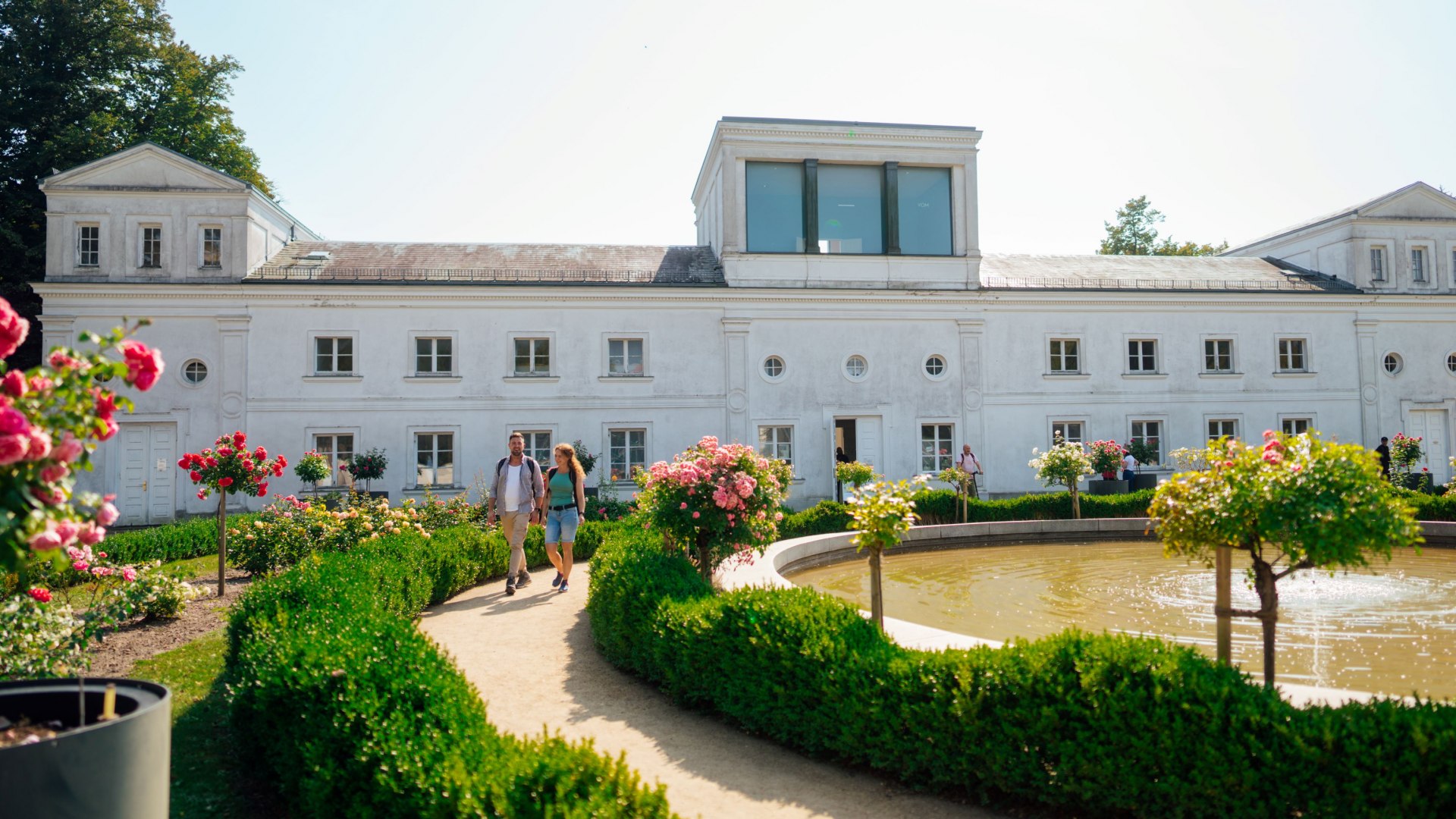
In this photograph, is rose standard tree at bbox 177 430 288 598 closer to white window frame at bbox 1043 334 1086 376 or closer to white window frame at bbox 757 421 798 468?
white window frame at bbox 757 421 798 468

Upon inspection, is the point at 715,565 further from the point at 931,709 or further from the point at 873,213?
the point at 873,213

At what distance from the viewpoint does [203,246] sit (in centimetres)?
2420

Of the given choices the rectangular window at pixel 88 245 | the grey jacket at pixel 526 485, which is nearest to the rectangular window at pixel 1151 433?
the grey jacket at pixel 526 485

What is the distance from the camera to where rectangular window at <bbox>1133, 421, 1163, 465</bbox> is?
27016 mm

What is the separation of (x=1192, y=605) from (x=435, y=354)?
20670 millimetres

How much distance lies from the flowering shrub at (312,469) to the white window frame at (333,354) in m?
3.03

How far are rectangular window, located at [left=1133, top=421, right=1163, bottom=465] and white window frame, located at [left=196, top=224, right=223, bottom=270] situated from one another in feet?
93.9

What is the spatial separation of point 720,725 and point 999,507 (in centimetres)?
1427

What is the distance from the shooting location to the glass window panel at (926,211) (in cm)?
2648

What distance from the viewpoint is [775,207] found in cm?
2608

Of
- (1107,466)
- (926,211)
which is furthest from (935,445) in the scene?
(926,211)

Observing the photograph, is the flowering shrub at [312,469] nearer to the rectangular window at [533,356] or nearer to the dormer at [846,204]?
the rectangular window at [533,356]

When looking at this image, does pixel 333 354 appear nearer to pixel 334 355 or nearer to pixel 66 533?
pixel 334 355

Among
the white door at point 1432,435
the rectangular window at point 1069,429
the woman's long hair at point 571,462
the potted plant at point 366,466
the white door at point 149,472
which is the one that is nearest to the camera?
the woman's long hair at point 571,462
